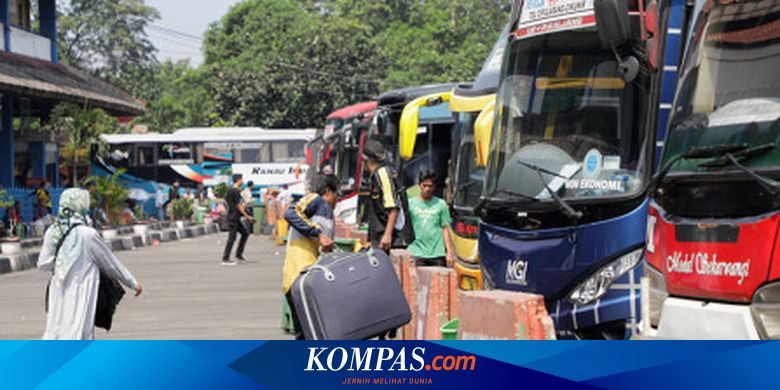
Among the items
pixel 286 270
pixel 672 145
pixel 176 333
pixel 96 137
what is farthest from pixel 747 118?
pixel 96 137

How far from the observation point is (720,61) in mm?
7070

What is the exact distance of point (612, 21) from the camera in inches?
307

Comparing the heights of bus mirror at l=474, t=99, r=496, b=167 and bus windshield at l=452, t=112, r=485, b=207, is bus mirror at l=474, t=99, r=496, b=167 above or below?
above

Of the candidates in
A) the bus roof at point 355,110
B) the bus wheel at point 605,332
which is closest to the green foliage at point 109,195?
the bus roof at point 355,110

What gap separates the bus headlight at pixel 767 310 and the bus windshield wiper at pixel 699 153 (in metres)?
0.73

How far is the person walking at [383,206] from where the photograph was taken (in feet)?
37.8

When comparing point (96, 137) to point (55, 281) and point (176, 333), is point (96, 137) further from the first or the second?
point (55, 281)

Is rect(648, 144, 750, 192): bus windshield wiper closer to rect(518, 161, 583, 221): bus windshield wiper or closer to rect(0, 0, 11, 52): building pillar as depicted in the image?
rect(518, 161, 583, 221): bus windshield wiper

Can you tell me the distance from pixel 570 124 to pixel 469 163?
405cm

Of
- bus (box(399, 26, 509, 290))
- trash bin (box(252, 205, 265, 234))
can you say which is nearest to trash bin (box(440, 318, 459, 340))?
bus (box(399, 26, 509, 290))

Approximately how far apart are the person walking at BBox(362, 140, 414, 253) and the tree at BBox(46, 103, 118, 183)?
73.0 ft

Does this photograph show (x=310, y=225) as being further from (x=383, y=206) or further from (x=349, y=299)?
(x=349, y=299)

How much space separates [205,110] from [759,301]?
6824cm

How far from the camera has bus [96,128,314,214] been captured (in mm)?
52438
